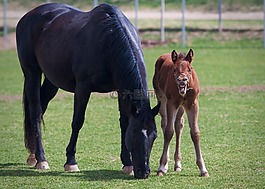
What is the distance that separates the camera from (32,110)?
9.40 metres

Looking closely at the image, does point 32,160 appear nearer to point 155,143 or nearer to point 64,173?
point 64,173

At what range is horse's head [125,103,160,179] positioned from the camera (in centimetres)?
746

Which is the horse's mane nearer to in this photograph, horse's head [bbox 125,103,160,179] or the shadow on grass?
horse's head [bbox 125,103,160,179]

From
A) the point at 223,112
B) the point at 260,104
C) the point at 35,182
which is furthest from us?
the point at 260,104

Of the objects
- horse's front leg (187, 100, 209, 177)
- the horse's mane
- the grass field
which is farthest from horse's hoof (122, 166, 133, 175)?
the horse's mane

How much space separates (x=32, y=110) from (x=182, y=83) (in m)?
2.70

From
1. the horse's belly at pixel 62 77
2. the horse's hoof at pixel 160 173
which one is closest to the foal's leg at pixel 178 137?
the horse's hoof at pixel 160 173

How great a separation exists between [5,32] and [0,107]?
14.2 meters

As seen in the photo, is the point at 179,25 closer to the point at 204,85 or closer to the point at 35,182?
the point at 204,85

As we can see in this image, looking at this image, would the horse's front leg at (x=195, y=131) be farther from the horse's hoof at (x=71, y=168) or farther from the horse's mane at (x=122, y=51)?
the horse's hoof at (x=71, y=168)

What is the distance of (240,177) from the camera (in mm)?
7797

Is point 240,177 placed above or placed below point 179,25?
above

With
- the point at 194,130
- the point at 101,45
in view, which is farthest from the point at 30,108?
the point at 194,130

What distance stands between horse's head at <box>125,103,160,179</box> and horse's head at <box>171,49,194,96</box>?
1.29 ft
